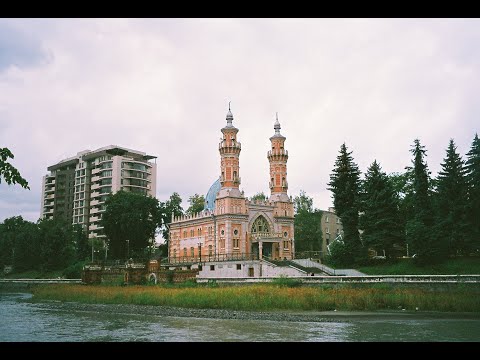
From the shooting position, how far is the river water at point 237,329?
20297mm

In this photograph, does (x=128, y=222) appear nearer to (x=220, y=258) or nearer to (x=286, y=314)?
(x=220, y=258)

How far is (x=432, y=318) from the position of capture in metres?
26.1

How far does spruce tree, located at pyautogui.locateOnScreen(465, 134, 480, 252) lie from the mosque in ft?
72.4

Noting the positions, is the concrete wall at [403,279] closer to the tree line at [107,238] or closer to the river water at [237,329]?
the river water at [237,329]

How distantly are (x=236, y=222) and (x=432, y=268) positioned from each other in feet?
78.5

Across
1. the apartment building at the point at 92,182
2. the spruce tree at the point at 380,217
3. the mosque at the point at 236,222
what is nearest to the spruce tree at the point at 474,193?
the spruce tree at the point at 380,217

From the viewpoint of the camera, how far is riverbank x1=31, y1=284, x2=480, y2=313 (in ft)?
97.6

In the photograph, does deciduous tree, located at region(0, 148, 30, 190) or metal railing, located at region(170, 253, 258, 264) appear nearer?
deciduous tree, located at region(0, 148, 30, 190)

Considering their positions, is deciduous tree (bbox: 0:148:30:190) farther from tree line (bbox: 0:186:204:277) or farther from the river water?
tree line (bbox: 0:186:204:277)

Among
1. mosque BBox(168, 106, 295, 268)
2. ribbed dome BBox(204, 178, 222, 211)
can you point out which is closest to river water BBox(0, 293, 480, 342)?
mosque BBox(168, 106, 295, 268)

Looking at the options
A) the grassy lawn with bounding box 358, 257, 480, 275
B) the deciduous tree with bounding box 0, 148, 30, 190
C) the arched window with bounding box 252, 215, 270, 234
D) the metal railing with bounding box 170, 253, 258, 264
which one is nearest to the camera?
the deciduous tree with bounding box 0, 148, 30, 190

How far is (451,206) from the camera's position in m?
42.3

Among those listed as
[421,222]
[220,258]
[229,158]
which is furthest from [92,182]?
[421,222]
